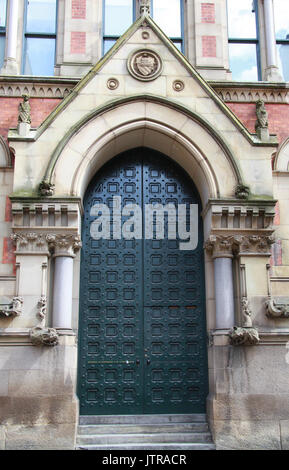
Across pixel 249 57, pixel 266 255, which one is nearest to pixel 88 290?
pixel 266 255

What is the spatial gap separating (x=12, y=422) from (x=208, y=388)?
395 cm

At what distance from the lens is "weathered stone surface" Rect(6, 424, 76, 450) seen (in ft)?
32.9

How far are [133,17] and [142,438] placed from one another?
999 centimetres

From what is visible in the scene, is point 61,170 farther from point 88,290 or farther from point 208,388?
point 208,388

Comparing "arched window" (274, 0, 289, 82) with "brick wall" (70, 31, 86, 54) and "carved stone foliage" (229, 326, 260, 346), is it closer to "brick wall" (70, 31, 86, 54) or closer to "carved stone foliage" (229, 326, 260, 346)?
"brick wall" (70, 31, 86, 54)

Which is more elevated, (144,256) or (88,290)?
(144,256)

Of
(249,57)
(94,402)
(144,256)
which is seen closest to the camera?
(94,402)

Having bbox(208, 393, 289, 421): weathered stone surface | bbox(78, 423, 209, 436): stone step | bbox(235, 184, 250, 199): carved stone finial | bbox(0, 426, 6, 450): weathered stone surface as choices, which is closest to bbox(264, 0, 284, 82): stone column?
bbox(235, 184, 250, 199): carved stone finial

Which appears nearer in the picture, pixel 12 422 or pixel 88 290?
pixel 12 422

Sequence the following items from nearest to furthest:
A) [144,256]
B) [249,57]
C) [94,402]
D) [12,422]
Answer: [12,422] < [94,402] < [144,256] < [249,57]

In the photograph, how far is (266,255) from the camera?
11211mm

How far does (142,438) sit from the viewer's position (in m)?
10.5

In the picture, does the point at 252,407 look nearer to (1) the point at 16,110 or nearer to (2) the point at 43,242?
(2) the point at 43,242
